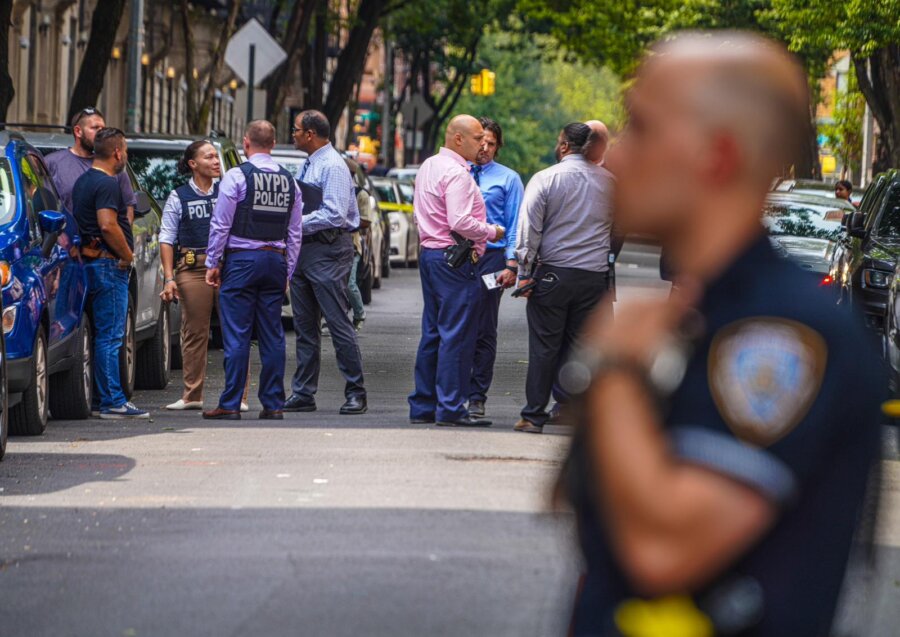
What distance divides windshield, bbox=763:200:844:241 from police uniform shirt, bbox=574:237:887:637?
18297mm

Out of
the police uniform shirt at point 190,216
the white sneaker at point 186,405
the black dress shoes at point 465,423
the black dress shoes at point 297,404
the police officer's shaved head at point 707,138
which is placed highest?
the police officer's shaved head at point 707,138

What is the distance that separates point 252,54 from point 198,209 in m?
11.3

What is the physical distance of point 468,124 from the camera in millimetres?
11555

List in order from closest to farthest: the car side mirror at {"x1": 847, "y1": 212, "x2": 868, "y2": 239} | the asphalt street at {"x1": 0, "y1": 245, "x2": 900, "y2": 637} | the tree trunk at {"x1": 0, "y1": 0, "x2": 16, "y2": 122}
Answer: the asphalt street at {"x1": 0, "y1": 245, "x2": 900, "y2": 637}, the car side mirror at {"x1": 847, "y1": 212, "x2": 868, "y2": 239}, the tree trunk at {"x1": 0, "y1": 0, "x2": 16, "y2": 122}

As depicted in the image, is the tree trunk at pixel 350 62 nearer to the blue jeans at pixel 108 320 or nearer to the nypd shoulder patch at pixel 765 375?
the blue jeans at pixel 108 320

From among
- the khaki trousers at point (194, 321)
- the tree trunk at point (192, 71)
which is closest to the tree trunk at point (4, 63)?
the khaki trousers at point (194, 321)

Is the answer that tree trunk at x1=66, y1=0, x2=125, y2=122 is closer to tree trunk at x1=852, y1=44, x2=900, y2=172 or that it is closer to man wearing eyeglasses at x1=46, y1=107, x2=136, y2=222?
man wearing eyeglasses at x1=46, y1=107, x2=136, y2=222

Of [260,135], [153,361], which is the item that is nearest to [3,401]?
[260,135]

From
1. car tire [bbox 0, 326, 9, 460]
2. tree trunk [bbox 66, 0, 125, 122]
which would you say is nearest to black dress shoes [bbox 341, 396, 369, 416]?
car tire [bbox 0, 326, 9, 460]

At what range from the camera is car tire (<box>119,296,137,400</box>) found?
1318cm

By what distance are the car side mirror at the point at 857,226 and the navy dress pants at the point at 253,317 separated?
293 inches

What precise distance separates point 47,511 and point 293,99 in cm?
6288

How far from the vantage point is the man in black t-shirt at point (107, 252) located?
1205cm

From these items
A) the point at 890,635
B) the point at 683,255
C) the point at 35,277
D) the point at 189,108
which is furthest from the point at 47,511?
the point at 189,108
